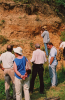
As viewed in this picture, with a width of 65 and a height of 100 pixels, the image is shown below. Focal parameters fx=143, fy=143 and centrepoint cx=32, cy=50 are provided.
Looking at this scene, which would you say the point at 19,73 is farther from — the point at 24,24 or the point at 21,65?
the point at 24,24

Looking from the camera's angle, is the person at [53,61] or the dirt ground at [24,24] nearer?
the person at [53,61]

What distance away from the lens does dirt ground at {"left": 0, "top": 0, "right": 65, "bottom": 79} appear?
9964 mm

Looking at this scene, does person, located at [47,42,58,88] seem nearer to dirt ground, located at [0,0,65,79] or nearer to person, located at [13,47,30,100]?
person, located at [13,47,30,100]

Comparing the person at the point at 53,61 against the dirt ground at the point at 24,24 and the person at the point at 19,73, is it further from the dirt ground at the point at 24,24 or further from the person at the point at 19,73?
the dirt ground at the point at 24,24

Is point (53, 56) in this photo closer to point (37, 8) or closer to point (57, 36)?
point (57, 36)

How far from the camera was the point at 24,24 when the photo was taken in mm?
10375

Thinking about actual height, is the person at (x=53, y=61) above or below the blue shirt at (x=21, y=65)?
below

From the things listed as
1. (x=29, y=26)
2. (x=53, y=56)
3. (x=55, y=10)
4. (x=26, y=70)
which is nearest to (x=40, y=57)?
(x=53, y=56)

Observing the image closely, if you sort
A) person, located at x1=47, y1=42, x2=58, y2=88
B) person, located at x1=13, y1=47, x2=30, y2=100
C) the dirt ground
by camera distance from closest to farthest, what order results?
person, located at x1=13, y1=47, x2=30, y2=100
person, located at x1=47, y1=42, x2=58, y2=88
the dirt ground

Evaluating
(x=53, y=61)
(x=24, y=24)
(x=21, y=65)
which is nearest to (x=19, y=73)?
(x=21, y=65)

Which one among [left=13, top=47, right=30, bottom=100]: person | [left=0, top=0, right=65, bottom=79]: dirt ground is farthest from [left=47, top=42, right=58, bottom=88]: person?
[left=0, top=0, right=65, bottom=79]: dirt ground

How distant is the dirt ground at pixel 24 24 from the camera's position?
996 cm

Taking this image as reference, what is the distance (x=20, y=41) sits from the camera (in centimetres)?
971

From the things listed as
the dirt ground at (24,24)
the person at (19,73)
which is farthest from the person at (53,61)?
the dirt ground at (24,24)
